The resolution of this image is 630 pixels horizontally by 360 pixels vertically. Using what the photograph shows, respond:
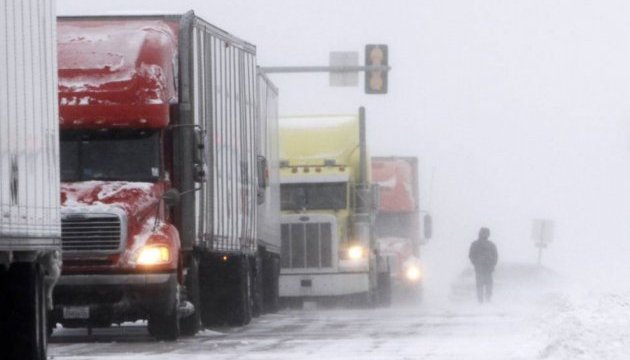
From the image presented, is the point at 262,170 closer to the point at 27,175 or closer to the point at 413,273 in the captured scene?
the point at 413,273

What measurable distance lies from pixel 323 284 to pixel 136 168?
17488 mm

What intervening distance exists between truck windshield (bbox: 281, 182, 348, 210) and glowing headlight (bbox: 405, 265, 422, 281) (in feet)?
23.0

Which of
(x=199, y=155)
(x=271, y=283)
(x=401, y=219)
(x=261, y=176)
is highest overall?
(x=199, y=155)

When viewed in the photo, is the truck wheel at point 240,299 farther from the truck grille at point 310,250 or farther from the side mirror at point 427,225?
the side mirror at point 427,225

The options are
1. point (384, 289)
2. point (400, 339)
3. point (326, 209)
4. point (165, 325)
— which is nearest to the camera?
point (400, 339)

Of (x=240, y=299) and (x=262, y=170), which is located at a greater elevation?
(x=262, y=170)

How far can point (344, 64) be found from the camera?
46938 mm

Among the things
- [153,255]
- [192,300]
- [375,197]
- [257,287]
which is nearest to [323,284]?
[375,197]

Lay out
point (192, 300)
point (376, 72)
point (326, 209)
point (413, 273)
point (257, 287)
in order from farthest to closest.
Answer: point (413, 273) < point (326, 209) < point (376, 72) < point (257, 287) < point (192, 300)

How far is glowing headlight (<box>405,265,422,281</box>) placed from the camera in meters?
53.2

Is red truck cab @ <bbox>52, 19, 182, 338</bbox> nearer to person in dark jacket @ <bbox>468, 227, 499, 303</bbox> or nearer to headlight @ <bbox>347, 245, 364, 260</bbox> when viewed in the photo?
headlight @ <bbox>347, 245, 364, 260</bbox>

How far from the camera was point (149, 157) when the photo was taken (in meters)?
28.3

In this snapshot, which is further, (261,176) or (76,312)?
(261,176)

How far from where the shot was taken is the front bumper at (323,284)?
45344 millimetres
